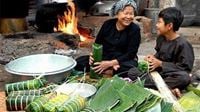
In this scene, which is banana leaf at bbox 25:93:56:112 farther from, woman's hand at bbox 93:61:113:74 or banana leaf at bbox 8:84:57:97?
woman's hand at bbox 93:61:113:74

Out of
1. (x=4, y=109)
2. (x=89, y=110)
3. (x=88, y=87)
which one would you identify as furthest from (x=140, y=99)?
(x=4, y=109)

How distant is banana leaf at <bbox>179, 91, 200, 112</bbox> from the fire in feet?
12.0

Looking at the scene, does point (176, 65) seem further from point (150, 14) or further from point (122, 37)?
point (150, 14)

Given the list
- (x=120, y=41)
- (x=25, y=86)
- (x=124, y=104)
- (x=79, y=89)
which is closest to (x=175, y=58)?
(x=120, y=41)

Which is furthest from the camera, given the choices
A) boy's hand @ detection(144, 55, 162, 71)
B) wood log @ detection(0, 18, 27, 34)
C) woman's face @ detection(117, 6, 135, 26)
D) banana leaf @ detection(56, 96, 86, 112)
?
wood log @ detection(0, 18, 27, 34)

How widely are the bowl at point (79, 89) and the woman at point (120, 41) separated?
3.06 feet

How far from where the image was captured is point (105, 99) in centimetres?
314

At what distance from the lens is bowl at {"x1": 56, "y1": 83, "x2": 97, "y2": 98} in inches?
138

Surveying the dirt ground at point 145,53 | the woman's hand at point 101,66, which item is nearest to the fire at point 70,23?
the dirt ground at point 145,53

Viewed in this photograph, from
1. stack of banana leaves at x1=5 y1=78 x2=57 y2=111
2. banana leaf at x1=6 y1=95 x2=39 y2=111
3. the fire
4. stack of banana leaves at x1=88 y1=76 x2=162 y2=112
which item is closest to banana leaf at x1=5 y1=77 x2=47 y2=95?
stack of banana leaves at x1=5 y1=78 x2=57 y2=111

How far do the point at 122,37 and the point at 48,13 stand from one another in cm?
252

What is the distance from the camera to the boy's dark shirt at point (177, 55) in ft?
14.3

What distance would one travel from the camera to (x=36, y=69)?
4.31 metres

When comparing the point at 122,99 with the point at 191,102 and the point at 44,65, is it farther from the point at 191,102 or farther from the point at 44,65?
the point at 44,65
